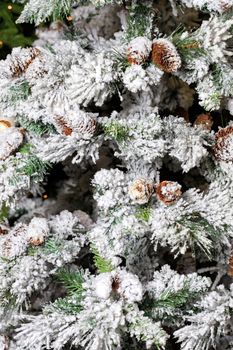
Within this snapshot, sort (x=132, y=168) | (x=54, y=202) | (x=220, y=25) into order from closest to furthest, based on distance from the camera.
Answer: (x=220, y=25), (x=132, y=168), (x=54, y=202)

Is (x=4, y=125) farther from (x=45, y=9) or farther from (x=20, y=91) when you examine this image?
(x=45, y=9)

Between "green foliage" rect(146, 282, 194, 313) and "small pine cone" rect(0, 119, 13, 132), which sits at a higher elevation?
"small pine cone" rect(0, 119, 13, 132)

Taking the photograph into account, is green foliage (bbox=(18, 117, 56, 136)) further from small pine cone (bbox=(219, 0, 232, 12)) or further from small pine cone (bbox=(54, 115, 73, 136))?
small pine cone (bbox=(219, 0, 232, 12))

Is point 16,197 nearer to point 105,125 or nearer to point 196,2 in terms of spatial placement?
point 105,125

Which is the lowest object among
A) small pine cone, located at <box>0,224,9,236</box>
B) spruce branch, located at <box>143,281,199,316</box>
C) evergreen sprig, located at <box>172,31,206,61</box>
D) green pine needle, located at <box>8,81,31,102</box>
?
spruce branch, located at <box>143,281,199,316</box>

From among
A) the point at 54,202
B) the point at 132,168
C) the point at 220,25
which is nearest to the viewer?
the point at 220,25

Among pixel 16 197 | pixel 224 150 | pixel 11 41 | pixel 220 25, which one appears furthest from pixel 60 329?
pixel 11 41

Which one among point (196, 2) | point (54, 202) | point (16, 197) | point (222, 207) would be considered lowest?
point (54, 202)

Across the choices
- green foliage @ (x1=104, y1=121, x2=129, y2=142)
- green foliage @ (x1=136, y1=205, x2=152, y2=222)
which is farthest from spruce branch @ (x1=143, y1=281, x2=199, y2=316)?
green foliage @ (x1=104, y1=121, x2=129, y2=142)
